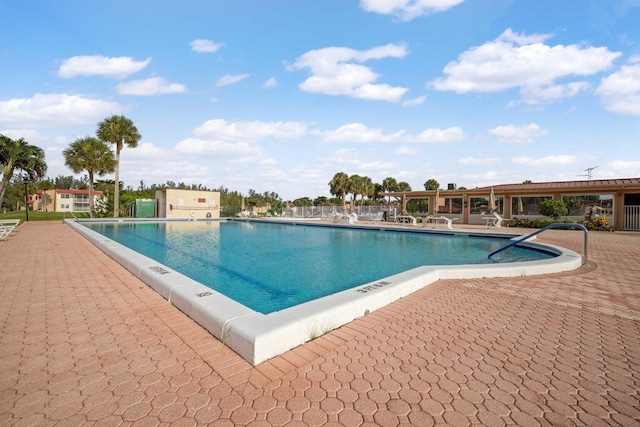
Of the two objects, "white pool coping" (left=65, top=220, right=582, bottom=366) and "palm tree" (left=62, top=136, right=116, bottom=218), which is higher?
"palm tree" (left=62, top=136, right=116, bottom=218)

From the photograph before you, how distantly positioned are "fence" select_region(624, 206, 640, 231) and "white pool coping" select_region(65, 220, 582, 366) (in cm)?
1776

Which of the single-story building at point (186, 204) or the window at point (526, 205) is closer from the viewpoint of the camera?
the window at point (526, 205)

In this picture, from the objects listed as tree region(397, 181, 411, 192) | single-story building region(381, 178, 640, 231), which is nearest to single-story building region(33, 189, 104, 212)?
tree region(397, 181, 411, 192)

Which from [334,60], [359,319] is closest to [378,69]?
[334,60]

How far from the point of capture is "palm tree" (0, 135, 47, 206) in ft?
55.6

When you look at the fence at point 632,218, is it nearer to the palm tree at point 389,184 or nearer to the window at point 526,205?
the window at point 526,205

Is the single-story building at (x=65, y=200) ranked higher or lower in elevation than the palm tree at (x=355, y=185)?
lower

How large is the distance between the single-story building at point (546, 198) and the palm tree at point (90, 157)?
24.4 metres

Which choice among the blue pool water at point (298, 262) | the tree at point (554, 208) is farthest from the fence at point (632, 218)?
the blue pool water at point (298, 262)

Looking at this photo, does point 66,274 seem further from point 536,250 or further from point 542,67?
point 542,67

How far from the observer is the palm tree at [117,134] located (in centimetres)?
2519

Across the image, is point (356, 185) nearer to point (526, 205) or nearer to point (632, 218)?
point (526, 205)

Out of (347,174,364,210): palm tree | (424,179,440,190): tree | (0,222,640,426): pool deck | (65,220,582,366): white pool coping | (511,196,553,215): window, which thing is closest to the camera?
(0,222,640,426): pool deck

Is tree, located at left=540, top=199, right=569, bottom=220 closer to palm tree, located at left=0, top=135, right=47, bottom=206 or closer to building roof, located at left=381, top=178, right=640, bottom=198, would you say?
building roof, located at left=381, top=178, right=640, bottom=198
